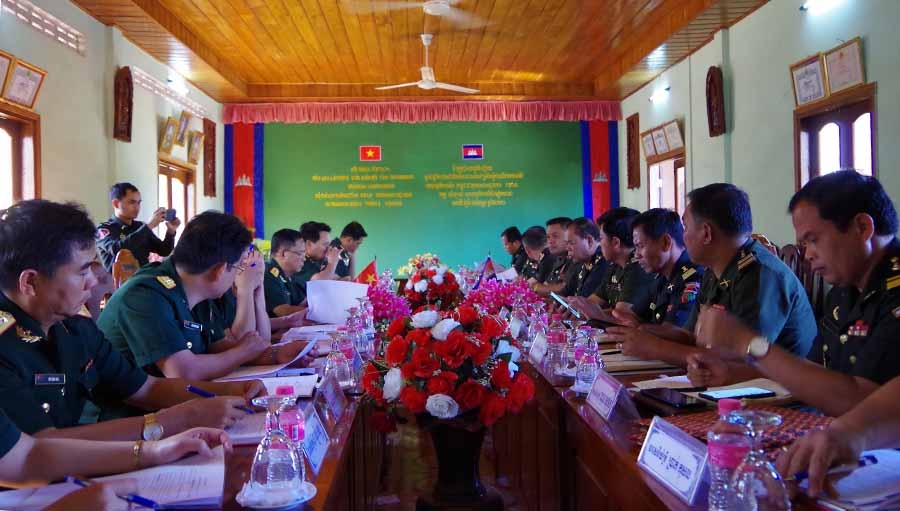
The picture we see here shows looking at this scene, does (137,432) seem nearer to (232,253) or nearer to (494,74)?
(232,253)

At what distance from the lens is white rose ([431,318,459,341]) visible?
5.27 feet

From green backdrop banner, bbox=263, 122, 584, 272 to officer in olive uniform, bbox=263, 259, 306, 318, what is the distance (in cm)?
498

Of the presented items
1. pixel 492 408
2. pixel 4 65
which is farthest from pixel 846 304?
pixel 4 65

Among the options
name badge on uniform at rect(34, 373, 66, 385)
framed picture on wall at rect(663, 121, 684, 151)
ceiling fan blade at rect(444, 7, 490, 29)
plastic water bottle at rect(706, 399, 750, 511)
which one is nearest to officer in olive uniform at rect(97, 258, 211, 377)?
name badge on uniform at rect(34, 373, 66, 385)

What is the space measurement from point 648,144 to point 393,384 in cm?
680

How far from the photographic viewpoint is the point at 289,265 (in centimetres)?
418

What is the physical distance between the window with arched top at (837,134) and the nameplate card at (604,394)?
3.10m

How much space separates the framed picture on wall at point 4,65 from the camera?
158 inches

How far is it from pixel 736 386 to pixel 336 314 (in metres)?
2.18

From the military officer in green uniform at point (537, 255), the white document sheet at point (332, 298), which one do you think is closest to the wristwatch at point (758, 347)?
the white document sheet at point (332, 298)

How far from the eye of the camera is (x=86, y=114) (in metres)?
5.11

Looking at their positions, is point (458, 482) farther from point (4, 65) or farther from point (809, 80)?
point (809, 80)

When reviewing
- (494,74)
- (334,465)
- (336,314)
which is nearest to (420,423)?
(334,465)

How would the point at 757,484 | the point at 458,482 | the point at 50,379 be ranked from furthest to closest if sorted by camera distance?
the point at 458,482, the point at 50,379, the point at 757,484
